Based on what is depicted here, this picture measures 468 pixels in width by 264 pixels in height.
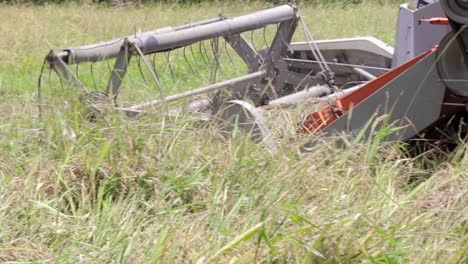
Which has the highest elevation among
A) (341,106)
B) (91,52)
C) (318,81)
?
(91,52)

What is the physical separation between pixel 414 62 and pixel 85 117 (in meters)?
1.65

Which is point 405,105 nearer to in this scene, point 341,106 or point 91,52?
point 341,106

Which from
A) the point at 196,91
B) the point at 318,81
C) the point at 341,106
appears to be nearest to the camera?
the point at 341,106

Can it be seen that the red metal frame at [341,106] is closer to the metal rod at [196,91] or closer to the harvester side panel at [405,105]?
the harvester side panel at [405,105]

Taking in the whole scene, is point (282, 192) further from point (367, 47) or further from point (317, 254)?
point (367, 47)

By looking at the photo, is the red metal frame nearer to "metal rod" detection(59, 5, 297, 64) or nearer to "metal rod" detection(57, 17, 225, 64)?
"metal rod" detection(59, 5, 297, 64)

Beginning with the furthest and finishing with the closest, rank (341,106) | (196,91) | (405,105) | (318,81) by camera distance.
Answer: (318,81), (196,91), (341,106), (405,105)

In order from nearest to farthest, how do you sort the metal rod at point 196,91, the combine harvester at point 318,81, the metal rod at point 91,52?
the combine harvester at point 318,81 → the metal rod at point 196,91 → the metal rod at point 91,52

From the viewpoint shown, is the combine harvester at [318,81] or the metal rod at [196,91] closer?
the combine harvester at [318,81]

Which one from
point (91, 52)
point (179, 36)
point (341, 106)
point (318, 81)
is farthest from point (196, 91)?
point (318, 81)

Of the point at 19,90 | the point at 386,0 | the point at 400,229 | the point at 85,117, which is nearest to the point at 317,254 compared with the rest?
the point at 400,229

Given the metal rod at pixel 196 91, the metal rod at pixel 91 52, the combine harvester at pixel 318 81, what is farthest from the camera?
the metal rod at pixel 91 52

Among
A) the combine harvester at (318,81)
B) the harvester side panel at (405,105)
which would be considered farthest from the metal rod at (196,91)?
the harvester side panel at (405,105)

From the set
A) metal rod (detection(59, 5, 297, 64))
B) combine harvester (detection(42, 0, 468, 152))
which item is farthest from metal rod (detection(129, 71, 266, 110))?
metal rod (detection(59, 5, 297, 64))
